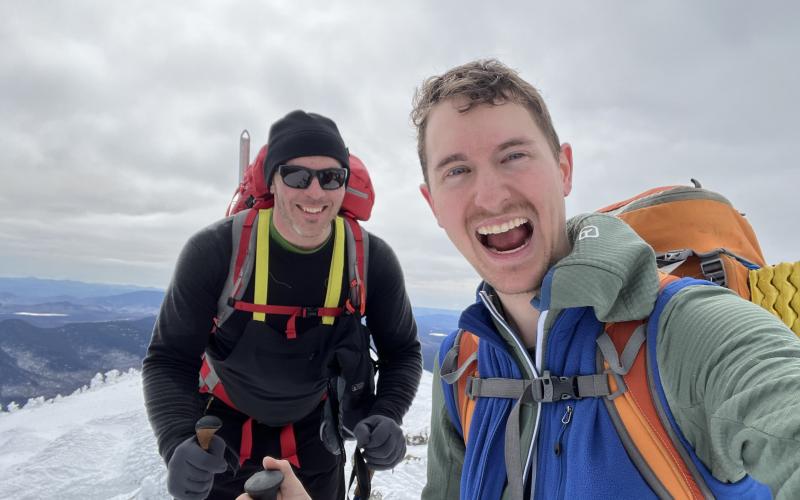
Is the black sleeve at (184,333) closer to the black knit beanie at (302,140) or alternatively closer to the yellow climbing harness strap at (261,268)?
the yellow climbing harness strap at (261,268)

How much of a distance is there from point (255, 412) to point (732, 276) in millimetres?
3256

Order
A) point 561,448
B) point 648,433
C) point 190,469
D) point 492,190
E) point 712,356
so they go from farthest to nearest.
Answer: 1. point 190,469
2. point 492,190
3. point 561,448
4. point 648,433
5. point 712,356

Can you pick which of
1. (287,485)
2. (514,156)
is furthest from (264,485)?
(514,156)

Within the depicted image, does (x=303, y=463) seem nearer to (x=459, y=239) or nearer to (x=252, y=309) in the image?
(x=252, y=309)

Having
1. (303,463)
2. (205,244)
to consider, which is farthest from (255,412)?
(205,244)

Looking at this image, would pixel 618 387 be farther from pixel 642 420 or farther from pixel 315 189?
pixel 315 189

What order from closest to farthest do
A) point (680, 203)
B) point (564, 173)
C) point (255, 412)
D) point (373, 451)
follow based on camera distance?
point (564, 173) < point (680, 203) < point (373, 451) < point (255, 412)

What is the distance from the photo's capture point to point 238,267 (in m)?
3.21

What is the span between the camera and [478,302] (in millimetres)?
1937

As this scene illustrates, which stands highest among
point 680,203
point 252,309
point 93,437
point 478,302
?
point 680,203

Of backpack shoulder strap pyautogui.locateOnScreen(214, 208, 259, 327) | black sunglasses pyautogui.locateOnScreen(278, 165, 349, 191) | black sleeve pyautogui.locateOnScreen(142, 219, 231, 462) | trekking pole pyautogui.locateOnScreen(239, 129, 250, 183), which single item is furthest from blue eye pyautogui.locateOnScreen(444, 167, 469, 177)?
trekking pole pyautogui.locateOnScreen(239, 129, 250, 183)

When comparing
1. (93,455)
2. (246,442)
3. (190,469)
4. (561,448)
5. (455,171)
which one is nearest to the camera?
(561,448)

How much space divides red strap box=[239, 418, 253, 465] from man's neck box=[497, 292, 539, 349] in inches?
100

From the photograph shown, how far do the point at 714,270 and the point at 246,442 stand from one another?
132 inches
